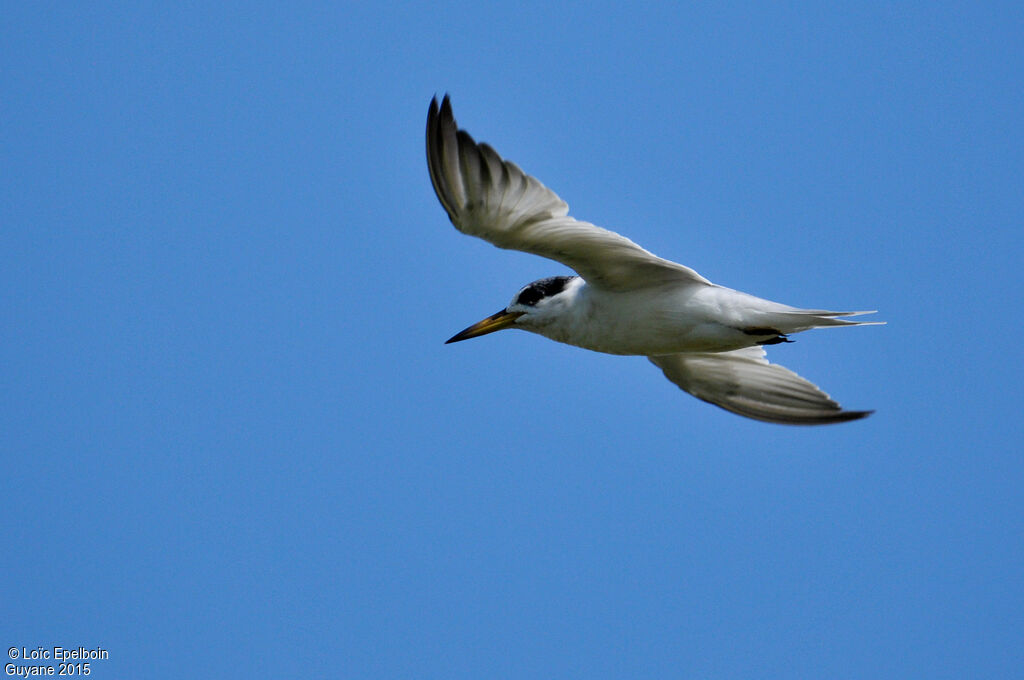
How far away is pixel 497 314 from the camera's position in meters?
8.90

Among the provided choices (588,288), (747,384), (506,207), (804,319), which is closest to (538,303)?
(588,288)

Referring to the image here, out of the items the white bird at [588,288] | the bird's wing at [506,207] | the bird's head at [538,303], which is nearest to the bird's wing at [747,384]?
the white bird at [588,288]

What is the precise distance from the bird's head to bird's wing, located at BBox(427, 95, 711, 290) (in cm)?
63

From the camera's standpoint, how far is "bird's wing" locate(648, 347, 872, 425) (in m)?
9.30

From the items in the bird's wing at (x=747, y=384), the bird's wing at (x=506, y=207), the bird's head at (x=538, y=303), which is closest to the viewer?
the bird's wing at (x=506, y=207)

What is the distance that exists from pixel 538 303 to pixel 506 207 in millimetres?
1095

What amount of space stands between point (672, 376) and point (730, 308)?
2.14m

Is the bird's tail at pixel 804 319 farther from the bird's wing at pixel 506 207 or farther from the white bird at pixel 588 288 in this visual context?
the bird's wing at pixel 506 207

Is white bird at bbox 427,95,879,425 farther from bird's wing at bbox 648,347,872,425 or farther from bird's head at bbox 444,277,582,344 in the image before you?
bird's wing at bbox 648,347,872,425

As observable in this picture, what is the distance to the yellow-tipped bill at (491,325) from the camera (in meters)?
8.79

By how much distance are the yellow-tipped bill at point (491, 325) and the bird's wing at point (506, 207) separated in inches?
36.9

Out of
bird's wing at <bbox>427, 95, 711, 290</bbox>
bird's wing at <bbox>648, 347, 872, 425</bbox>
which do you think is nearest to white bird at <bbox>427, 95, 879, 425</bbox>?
bird's wing at <bbox>427, 95, 711, 290</bbox>

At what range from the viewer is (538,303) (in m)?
8.60

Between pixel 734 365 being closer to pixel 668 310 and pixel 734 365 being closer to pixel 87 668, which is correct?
pixel 668 310
